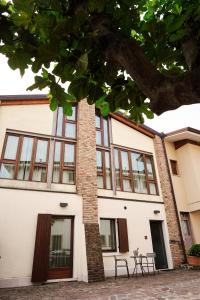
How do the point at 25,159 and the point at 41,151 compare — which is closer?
the point at 25,159

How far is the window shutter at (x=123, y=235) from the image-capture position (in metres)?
9.28

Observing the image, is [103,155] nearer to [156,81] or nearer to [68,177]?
[68,177]

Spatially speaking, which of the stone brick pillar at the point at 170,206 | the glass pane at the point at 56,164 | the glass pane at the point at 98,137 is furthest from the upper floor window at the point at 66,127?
the stone brick pillar at the point at 170,206

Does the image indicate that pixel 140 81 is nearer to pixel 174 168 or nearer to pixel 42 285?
pixel 42 285

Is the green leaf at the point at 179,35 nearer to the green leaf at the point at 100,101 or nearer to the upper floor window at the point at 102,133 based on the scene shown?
the green leaf at the point at 100,101

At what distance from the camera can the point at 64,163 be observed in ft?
32.4

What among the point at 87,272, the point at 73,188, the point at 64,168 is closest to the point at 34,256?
the point at 87,272

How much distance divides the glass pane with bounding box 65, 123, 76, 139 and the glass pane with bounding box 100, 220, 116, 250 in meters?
4.04

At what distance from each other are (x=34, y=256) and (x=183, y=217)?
7.88 m

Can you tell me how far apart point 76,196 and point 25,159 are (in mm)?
2516

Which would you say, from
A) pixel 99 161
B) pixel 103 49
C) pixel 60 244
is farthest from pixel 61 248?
pixel 103 49

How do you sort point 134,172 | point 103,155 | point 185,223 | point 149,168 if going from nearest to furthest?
point 103,155, point 134,172, point 185,223, point 149,168

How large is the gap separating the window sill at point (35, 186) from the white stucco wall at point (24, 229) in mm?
183

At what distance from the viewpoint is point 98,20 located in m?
1.98
